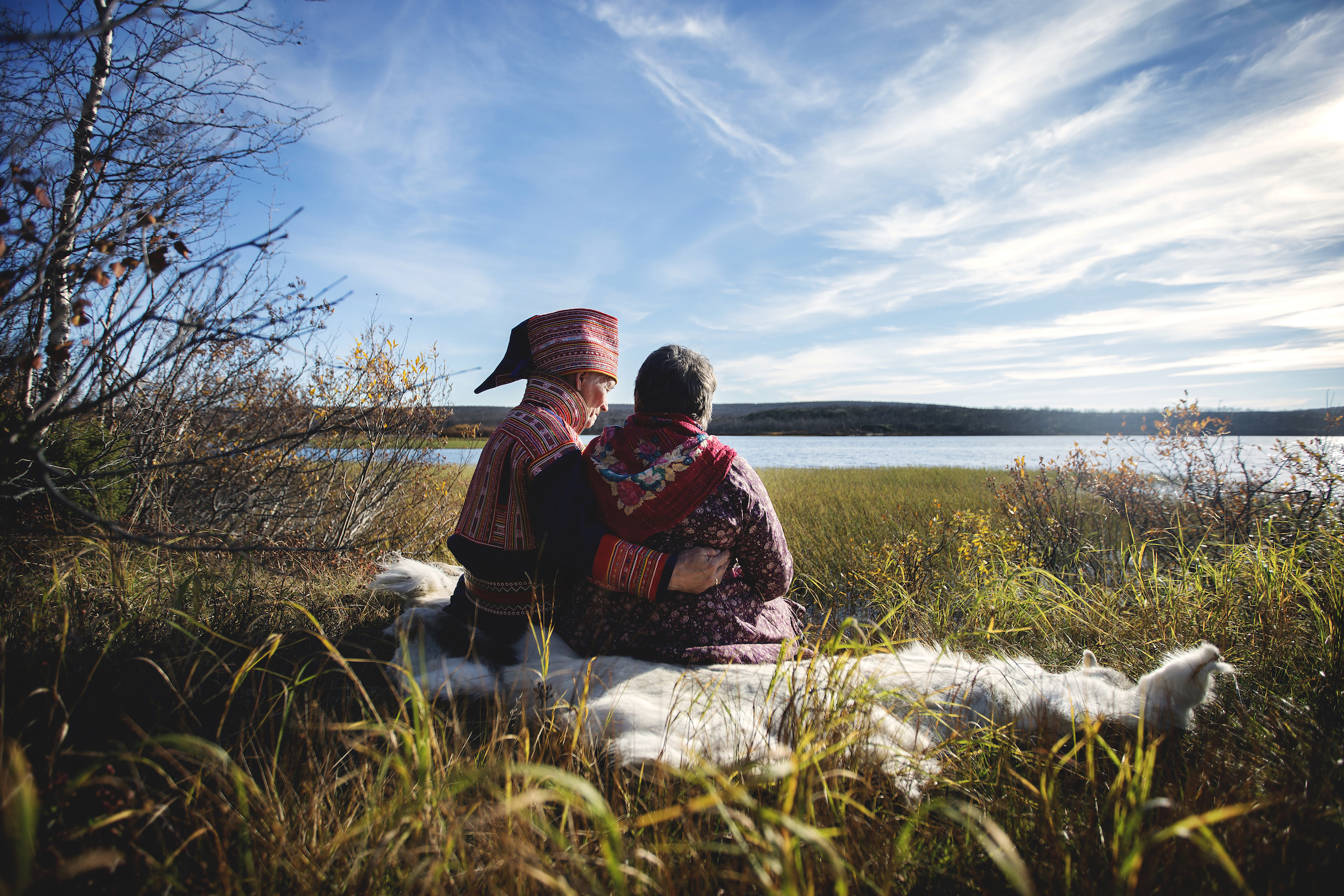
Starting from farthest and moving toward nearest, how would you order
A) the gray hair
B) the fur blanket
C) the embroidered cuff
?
the gray hair
the embroidered cuff
the fur blanket

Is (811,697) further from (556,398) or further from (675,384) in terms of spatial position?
(556,398)

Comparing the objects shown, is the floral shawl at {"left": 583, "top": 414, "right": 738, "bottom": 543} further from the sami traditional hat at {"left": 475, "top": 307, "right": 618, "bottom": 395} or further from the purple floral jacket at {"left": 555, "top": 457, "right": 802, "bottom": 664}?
the sami traditional hat at {"left": 475, "top": 307, "right": 618, "bottom": 395}

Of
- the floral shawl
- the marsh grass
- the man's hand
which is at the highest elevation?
the floral shawl

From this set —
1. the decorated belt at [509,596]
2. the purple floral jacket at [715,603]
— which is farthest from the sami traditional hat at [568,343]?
Answer: the decorated belt at [509,596]

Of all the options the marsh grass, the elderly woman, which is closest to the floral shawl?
the elderly woman

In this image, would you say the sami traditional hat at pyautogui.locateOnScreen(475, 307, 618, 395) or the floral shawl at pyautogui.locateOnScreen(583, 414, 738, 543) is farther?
the sami traditional hat at pyautogui.locateOnScreen(475, 307, 618, 395)

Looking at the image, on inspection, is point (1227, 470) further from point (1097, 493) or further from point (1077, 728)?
point (1077, 728)

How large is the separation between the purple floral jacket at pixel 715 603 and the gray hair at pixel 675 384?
0.95 feet

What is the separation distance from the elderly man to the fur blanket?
17 cm

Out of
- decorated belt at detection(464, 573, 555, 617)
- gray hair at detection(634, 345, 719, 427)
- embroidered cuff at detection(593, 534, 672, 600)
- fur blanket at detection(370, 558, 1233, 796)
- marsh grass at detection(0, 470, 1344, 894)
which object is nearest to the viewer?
marsh grass at detection(0, 470, 1344, 894)

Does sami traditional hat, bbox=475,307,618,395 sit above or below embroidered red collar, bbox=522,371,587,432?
above

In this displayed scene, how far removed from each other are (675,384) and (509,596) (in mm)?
1169

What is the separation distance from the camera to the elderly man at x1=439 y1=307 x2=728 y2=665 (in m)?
2.15

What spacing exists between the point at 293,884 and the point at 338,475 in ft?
15.9
